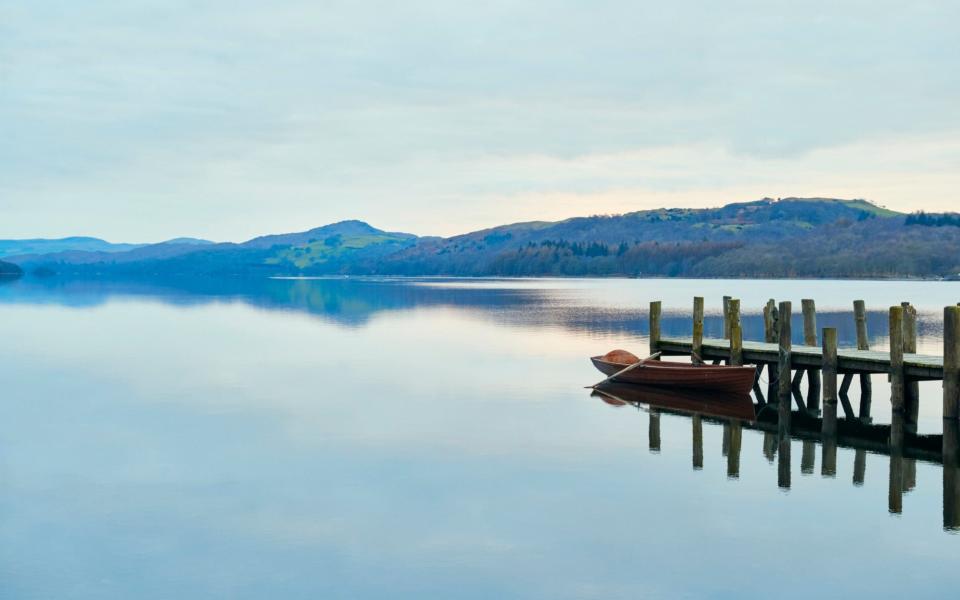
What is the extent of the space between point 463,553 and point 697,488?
6.65 meters

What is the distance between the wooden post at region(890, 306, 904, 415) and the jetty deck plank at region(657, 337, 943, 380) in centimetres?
31

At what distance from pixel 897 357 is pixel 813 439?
3.72 meters

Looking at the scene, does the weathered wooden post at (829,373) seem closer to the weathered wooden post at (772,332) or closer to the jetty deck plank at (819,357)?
the jetty deck plank at (819,357)

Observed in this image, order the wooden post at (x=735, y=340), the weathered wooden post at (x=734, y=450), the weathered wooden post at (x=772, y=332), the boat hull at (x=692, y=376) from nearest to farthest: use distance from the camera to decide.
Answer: the weathered wooden post at (x=734, y=450)
the boat hull at (x=692, y=376)
the wooden post at (x=735, y=340)
the weathered wooden post at (x=772, y=332)

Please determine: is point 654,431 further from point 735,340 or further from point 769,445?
point 735,340

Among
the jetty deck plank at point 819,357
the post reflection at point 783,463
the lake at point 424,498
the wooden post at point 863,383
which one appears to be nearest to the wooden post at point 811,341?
the jetty deck plank at point 819,357

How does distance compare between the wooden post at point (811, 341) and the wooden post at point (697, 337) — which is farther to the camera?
the wooden post at point (697, 337)

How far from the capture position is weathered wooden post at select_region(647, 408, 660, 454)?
81.9ft

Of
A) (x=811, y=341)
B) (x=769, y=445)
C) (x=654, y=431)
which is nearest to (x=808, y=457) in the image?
(x=769, y=445)

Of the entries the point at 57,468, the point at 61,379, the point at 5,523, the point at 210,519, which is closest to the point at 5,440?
the point at 57,468

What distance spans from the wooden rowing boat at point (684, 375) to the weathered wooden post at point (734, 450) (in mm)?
3514

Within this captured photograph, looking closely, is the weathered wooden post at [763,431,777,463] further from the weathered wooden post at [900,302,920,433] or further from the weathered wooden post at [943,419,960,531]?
the weathered wooden post at [900,302,920,433]

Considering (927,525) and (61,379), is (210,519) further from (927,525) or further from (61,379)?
(61,379)

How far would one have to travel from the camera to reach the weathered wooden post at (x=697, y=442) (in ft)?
74.6
